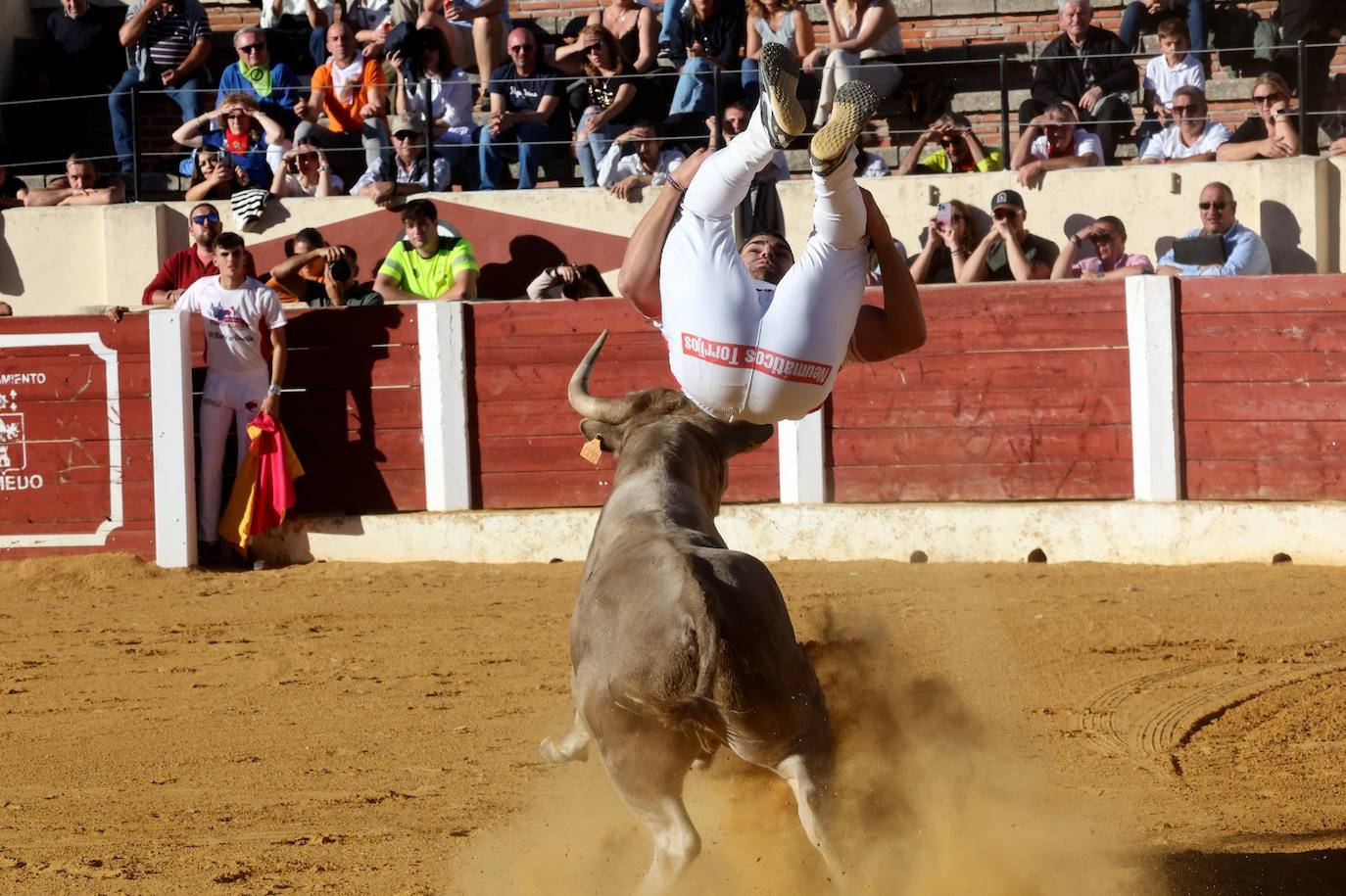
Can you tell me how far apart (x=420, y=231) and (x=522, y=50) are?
2086 millimetres

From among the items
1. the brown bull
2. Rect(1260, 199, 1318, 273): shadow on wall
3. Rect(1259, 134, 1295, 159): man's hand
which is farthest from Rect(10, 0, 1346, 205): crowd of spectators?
the brown bull

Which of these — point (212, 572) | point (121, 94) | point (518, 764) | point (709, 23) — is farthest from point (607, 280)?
point (518, 764)

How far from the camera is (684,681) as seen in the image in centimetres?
326

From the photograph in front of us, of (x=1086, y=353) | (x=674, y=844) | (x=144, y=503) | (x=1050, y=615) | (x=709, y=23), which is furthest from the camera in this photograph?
(x=709, y=23)

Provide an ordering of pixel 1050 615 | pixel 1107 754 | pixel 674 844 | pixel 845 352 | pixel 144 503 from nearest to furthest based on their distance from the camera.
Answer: pixel 674 844, pixel 845 352, pixel 1107 754, pixel 1050 615, pixel 144 503

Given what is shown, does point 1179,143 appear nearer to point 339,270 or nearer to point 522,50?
point 522,50

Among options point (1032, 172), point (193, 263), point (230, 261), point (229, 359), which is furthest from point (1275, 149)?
point (193, 263)

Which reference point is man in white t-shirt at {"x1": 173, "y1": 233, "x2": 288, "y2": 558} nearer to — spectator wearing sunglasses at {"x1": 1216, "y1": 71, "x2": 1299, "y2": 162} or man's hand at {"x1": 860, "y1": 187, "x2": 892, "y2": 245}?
spectator wearing sunglasses at {"x1": 1216, "y1": 71, "x2": 1299, "y2": 162}

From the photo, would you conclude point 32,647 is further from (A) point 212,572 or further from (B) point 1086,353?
(B) point 1086,353

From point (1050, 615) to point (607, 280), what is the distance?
4.42m

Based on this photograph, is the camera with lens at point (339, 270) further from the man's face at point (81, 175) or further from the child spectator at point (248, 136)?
the man's face at point (81, 175)

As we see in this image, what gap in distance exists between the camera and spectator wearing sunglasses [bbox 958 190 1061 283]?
9297mm

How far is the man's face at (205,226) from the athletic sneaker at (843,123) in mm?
7011

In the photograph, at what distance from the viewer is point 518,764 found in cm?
520
